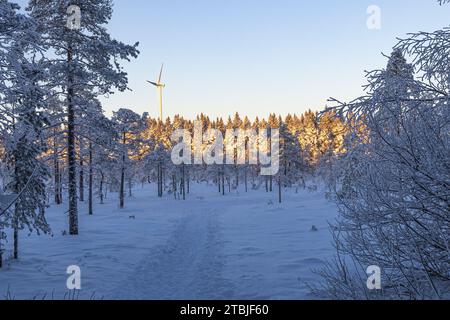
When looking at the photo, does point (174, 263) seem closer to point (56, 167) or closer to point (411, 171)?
point (411, 171)

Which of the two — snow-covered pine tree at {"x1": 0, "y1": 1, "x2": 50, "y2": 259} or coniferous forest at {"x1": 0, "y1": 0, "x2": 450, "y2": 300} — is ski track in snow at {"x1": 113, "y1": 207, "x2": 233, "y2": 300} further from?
snow-covered pine tree at {"x1": 0, "y1": 1, "x2": 50, "y2": 259}

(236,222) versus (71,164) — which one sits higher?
(71,164)

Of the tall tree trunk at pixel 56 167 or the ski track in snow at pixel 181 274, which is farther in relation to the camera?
the tall tree trunk at pixel 56 167

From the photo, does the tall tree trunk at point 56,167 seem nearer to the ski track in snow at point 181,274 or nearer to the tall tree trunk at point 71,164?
the tall tree trunk at point 71,164

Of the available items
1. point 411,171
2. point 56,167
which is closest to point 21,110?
point 411,171

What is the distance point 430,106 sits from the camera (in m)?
5.76

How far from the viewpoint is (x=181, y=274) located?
33.9 feet

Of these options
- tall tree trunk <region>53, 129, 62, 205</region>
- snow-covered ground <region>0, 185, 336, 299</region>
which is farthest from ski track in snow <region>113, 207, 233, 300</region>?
tall tree trunk <region>53, 129, 62, 205</region>

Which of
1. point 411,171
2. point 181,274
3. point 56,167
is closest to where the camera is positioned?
point 411,171

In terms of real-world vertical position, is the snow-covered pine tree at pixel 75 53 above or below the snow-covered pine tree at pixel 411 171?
above

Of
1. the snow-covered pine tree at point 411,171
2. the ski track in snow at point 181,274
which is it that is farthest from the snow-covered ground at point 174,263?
the snow-covered pine tree at point 411,171

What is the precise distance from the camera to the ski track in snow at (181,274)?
8508mm

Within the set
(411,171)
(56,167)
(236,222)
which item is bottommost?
(236,222)

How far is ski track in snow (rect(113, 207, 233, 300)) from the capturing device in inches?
335
